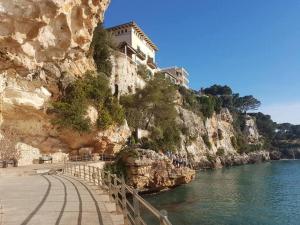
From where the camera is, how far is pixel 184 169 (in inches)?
1554

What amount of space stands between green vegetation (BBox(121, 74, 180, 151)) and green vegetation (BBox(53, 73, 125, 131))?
9030mm

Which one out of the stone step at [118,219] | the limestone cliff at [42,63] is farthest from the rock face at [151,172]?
the stone step at [118,219]

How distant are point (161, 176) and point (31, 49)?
2068 centimetres

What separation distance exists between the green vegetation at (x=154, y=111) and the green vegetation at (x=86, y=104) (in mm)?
9030

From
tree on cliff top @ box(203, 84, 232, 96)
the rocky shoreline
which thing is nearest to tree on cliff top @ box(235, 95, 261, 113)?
tree on cliff top @ box(203, 84, 232, 96)

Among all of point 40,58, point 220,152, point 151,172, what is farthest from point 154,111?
point 220,152

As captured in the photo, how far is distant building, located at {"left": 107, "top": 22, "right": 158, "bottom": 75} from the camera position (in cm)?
6562

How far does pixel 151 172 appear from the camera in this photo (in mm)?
34500

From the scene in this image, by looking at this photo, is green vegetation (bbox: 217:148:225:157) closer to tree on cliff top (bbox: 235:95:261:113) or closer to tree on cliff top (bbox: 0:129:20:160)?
tree on cliff top (bbox: 235:95:261:113)

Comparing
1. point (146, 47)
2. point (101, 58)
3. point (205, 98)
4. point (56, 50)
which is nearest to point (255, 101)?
point (205, 98)

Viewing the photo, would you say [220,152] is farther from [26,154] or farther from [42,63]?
[42,63]

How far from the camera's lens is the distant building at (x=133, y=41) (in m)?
65.6

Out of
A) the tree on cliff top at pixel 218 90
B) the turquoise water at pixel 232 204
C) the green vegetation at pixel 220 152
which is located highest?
the tree on cliff top at pixel 218 90

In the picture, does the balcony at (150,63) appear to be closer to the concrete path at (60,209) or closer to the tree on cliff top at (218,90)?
the tree on cliff top at (218,90)
